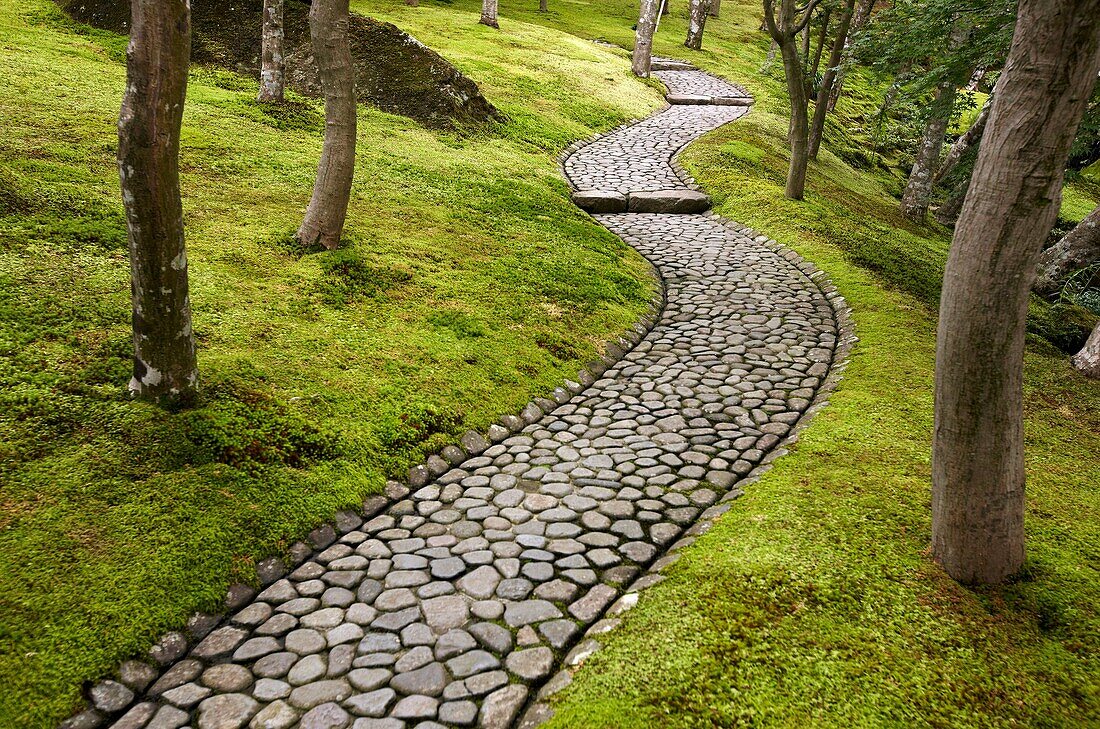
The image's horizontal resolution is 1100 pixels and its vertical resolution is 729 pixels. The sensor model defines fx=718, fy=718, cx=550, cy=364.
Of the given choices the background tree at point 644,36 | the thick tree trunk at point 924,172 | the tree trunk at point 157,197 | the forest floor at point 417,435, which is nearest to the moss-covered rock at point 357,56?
the forest floor at point 417,435

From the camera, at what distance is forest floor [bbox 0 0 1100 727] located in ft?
13.6

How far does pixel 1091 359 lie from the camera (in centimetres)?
924

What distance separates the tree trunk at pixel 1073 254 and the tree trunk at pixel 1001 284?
1197cm

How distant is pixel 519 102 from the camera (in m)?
20.1

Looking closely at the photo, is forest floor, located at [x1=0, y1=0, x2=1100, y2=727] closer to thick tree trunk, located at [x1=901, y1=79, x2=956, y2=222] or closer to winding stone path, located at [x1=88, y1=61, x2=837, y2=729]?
winding stone path, located at [x1=88, y1=61, x2=837, y2=729]

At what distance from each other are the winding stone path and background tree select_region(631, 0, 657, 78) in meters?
21.1

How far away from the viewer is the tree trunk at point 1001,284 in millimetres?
3869

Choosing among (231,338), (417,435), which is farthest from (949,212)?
(231,338)

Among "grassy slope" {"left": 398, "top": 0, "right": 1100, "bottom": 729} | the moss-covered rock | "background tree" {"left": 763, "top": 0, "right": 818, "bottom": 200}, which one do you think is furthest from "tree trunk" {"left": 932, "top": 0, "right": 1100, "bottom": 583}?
the moss-covered rock

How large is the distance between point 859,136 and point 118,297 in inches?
1214

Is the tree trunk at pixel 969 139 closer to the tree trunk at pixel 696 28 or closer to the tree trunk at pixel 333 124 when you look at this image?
the tree trunk at pixel 333 124

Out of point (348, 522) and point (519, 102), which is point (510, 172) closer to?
point (519, 102)

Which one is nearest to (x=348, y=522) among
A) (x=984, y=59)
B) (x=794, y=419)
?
(x=794, y=419)

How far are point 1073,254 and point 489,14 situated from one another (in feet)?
78.9
